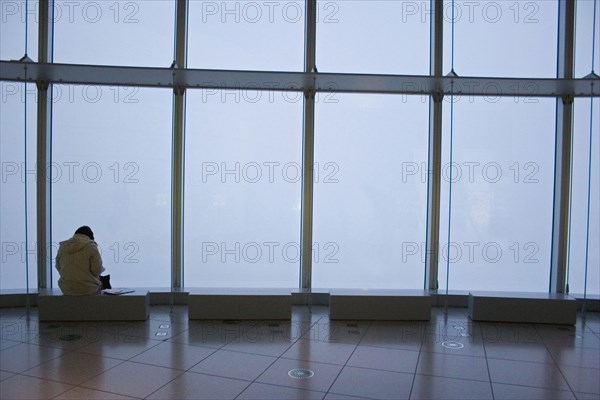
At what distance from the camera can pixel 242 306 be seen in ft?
20.6

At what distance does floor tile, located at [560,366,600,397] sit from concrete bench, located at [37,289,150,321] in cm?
468

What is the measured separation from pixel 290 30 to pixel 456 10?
2.46 metres

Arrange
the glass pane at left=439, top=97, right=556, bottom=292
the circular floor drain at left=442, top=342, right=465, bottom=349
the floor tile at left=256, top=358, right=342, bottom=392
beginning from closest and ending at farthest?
the floor tile at left=256, top=358, right=342, bottom=392, the circular floor drain at left=442, top=342, right=465, bottom=349, the glass pane at left=439, top=97, right=556, bottom=292

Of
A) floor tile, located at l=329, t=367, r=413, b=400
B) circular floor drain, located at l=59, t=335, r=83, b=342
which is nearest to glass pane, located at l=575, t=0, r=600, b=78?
floor tile, located at l=329, t=367, r=413, b=400

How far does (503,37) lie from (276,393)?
6.09 metres

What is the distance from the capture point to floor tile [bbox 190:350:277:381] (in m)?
4.33

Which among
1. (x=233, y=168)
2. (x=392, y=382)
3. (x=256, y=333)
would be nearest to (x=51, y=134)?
(x=233, y=168)

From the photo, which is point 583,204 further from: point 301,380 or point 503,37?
point 301,380

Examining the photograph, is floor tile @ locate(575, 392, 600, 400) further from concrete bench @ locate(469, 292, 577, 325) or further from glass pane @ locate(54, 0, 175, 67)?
glass pane @ locate(54, 0, 175, 67)

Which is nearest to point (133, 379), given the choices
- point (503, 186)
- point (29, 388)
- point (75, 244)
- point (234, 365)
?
point (29, 388)

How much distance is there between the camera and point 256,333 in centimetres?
568

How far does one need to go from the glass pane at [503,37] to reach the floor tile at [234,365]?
16.1ft

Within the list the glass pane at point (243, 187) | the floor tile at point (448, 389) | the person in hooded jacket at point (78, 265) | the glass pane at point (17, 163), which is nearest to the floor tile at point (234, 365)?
the floor tile at point (448, 389)

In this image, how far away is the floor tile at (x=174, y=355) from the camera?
4.57 metres
